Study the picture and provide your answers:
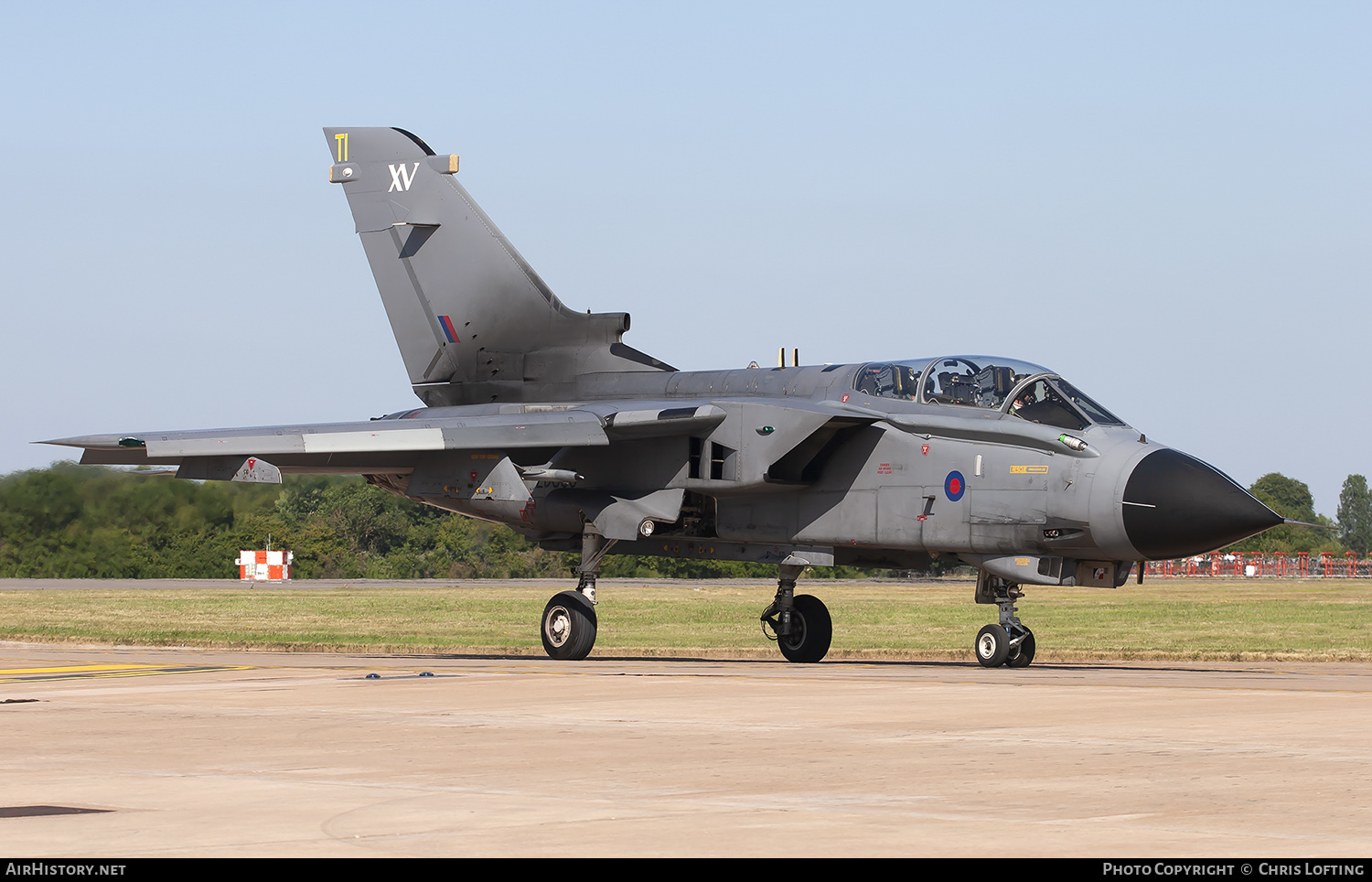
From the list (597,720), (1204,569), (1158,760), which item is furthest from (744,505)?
(1204,569)

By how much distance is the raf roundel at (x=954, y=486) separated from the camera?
17.2 meters

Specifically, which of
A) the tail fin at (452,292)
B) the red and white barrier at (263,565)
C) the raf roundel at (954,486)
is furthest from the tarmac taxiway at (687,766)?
the red and white barrier at (263,565)

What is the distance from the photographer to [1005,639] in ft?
57.2

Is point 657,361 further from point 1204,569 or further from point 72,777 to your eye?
point 1204,569

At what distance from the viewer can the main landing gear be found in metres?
17.4

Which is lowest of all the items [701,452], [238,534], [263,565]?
[263,565]

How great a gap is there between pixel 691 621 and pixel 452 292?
11.6 metres

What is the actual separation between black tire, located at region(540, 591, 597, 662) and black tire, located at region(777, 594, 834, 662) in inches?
95.2

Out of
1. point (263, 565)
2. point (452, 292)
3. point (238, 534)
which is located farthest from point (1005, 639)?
point (238, 534)

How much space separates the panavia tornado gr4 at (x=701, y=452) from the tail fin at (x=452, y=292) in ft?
0.09

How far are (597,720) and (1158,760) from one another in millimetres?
3994

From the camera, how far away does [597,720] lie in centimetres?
1134

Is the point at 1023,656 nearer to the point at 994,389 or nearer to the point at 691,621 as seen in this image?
the point at 994,389

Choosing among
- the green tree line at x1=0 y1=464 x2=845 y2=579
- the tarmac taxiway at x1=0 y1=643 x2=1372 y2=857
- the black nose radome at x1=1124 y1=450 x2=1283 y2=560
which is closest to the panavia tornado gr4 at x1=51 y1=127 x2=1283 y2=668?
the black nose radome at x1=1124 y1=450 x2=1283 y2=560
